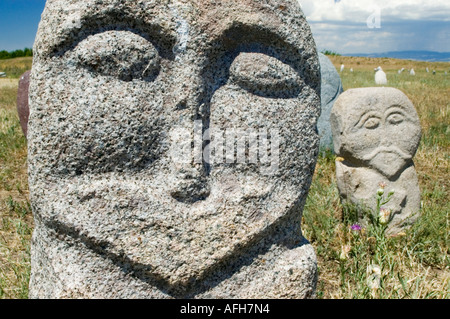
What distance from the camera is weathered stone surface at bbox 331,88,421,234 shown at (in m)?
3.05

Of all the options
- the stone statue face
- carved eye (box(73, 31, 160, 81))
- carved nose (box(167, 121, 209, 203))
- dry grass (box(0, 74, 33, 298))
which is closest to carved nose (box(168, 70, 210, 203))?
carved nose (box(167, 121, 209, 203))

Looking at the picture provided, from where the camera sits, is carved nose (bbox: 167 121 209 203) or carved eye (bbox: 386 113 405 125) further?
carved eye (bbox: 386 113 405 125)

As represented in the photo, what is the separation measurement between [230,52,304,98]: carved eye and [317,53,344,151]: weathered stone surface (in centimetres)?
324

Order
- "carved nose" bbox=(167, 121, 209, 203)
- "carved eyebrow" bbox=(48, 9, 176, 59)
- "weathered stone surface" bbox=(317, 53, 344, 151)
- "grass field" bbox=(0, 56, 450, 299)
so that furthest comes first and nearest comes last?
"weathered stone surface" bbox=(317, 53, 344, 151) < "grass field" bbox=(0, 56, 450, 299) < "carved nose" bbox=(167, 121, 209, 203) < "carved eyebrow" bbox=(48, 9, 176, 59)

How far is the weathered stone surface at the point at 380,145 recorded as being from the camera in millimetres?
3053

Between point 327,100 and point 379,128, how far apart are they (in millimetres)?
1897

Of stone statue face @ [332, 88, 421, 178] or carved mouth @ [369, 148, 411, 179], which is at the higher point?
stone statue face @ [332, 88, 421, 178]

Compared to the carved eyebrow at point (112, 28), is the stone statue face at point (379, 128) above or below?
below

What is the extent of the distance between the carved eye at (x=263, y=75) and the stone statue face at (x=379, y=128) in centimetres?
153

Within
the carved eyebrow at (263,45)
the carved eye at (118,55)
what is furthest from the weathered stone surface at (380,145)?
the carved eye at (118,55)

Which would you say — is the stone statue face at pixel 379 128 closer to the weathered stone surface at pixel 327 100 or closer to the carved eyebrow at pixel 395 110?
the carved eyebrow at pixel 395 110

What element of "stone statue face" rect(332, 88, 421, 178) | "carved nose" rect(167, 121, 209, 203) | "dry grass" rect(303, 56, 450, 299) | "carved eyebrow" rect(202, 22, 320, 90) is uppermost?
"carved eyebrow" rect(202, 22, 320, 90)

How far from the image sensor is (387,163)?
3086mm

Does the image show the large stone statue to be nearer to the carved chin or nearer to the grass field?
the grass field
